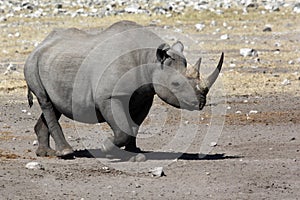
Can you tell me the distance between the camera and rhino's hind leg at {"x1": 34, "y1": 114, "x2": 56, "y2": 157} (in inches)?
455

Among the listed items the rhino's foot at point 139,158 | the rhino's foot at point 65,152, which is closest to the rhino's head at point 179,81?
the rhino's foot at point 139,158

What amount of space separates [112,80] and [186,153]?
1.55 meters

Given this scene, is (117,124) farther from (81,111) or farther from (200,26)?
(200,26)

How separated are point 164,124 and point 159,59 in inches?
138

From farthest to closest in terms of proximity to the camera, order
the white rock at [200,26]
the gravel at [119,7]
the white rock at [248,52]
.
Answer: the gravel at [119,7] → the white rock at [200,26] → the white rock at [248,52]

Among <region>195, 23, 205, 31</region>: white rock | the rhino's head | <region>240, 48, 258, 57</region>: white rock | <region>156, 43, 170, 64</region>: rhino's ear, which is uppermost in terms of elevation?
<region>156, 43, 170, 64</region>: rhino's ear

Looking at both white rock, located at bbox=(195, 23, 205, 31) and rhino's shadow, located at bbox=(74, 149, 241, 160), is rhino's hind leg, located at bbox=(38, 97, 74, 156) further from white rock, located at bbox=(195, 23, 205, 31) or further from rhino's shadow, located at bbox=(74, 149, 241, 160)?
white rock, located at bbox=(195, 23, 205, 31)

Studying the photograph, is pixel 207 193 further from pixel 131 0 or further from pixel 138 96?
pixel 131 0

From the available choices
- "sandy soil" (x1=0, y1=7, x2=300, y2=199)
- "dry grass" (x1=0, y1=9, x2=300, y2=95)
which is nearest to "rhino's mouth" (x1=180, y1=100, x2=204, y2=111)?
"sandy soil" (x1=0, y1=7, x2=300, y2=199)

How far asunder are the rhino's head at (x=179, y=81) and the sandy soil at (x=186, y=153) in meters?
0.69

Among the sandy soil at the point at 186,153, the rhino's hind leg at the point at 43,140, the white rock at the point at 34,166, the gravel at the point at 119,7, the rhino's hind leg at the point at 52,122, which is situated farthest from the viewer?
the gravel at the point at 119,7

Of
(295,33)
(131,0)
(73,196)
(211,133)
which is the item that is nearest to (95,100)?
(73,196)

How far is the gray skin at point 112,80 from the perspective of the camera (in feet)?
35.2

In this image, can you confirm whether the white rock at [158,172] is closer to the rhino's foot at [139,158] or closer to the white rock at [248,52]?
the rhino's foot at [139,158]
